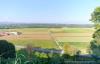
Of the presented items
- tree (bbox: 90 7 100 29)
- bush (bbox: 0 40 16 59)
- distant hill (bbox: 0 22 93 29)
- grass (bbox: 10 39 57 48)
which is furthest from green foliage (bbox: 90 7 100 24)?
bush (bbox: 0 40 16 59)

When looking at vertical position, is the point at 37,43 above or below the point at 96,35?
below

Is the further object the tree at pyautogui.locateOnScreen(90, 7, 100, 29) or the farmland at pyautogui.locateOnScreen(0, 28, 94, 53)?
the tree at pyautogui.locateOnScreen(90, 7, 100, 29)

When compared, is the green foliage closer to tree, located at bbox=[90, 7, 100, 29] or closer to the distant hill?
tree, located at bbox=[90, 7, 100, 29]

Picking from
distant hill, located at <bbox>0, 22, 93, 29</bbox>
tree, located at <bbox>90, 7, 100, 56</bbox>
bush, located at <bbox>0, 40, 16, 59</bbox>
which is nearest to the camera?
bush, located at <bbox>0, 40, 16, 59</bbox>

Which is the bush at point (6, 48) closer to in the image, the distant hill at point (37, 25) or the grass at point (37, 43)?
the grass at point (37, 43)

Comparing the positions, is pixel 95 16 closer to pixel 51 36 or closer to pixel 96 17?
pixel 96 17

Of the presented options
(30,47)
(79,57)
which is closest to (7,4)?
(30,47)

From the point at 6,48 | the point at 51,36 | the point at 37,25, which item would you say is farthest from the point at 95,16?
the point at 6,48

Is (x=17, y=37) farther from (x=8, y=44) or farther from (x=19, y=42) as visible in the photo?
(x=8, y=44)

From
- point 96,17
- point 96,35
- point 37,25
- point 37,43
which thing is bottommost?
point 37,43
